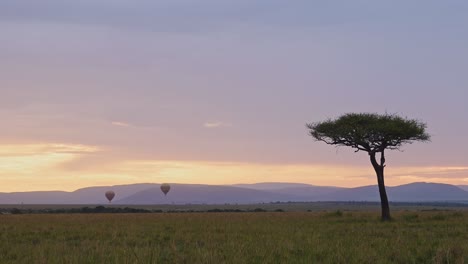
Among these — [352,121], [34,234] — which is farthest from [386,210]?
[34,234]

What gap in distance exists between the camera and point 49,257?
1683 centimetres

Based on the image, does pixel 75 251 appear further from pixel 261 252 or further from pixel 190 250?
pixel 261 252

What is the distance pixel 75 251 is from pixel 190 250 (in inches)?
130

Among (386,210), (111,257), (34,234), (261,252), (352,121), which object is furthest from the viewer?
(352,121)

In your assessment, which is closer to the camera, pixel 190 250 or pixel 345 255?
pixel 345 255

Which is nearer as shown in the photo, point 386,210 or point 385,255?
point 385,255

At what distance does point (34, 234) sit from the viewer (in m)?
28.0

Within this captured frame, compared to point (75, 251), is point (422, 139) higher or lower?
higher

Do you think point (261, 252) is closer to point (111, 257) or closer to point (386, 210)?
point (111, 257)

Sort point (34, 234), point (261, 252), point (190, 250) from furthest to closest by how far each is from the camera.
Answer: point (34, 234), point (190, 250), point (261, 252)

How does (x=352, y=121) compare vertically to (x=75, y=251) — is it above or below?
above

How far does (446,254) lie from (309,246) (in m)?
4.42

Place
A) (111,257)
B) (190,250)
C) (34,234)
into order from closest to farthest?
(111,257) < (190,250) < (34,234)

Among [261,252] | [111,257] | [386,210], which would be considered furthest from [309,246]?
[386,210]
